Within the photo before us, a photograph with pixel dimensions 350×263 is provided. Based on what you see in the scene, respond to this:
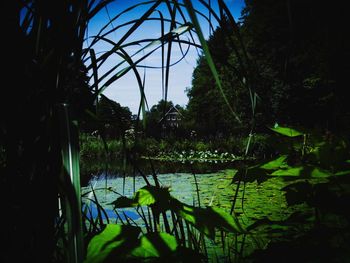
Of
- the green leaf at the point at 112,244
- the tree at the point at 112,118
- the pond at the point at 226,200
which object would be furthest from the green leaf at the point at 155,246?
the pond at the point at 226,200

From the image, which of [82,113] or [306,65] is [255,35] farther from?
[82,113]

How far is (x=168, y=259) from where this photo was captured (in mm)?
412

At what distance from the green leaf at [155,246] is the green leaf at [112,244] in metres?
0.01

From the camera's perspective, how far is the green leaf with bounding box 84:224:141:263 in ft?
1.25

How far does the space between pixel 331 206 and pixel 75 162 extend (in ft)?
2.10

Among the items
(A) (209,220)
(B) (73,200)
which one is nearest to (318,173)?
(A) (209,220)

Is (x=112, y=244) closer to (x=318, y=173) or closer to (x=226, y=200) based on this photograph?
(x=318, y=173)

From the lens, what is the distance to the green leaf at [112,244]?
15.0 inches

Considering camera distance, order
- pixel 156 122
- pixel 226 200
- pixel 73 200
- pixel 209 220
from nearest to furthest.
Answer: pixel 73 200
pixel 209 220
pixel 156 122
pixel 226 200

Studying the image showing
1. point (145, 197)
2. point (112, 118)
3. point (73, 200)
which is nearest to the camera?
point (73, 200)

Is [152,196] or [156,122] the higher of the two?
[156,122]

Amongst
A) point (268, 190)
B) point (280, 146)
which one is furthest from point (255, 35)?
point (280, 146)

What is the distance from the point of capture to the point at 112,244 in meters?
0.41

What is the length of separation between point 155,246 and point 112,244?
0.07 m
